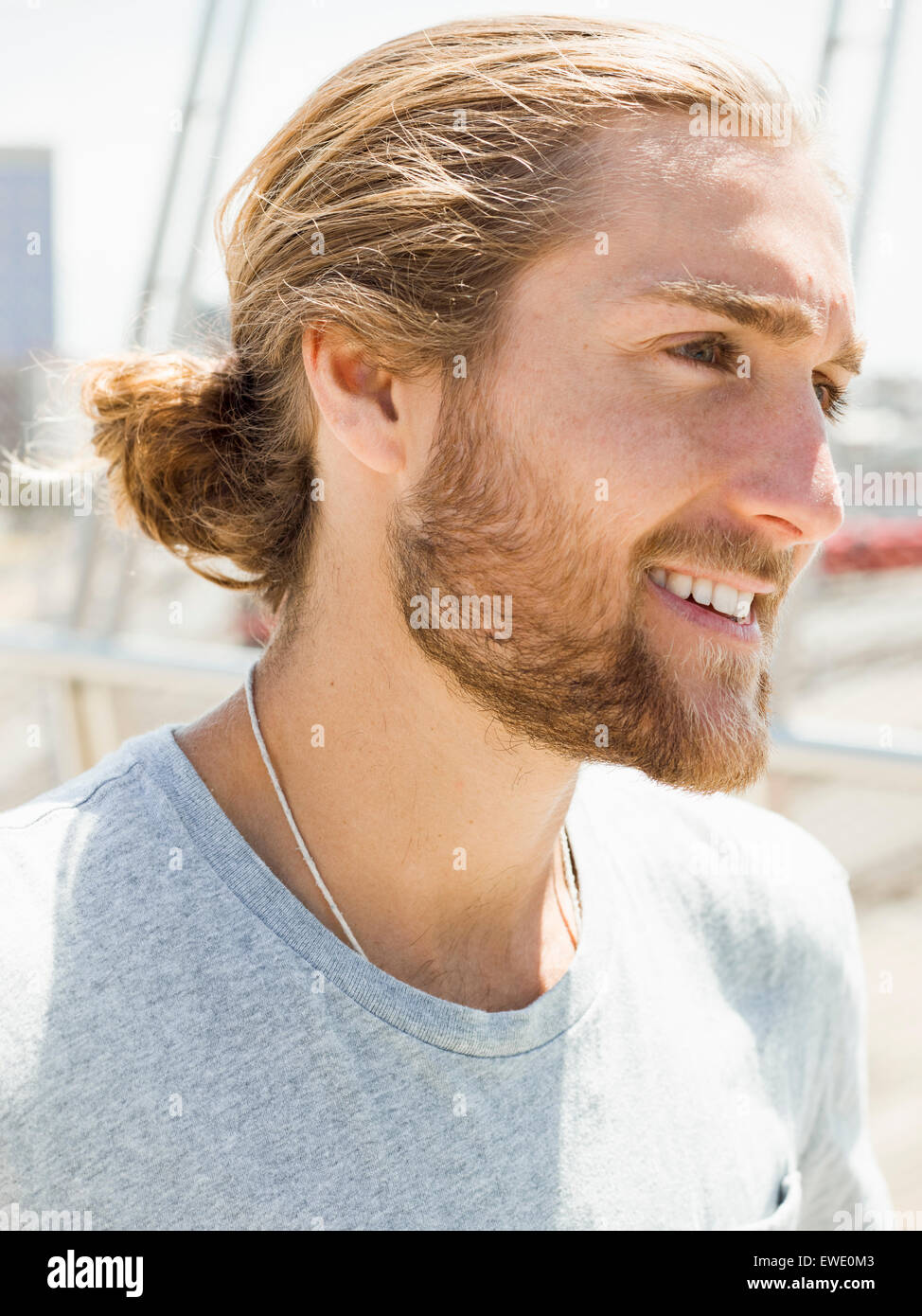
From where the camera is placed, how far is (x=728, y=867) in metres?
1.32

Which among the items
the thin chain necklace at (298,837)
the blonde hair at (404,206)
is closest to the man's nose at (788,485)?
the blonde hair at (404,206)

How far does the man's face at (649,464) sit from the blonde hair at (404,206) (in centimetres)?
5

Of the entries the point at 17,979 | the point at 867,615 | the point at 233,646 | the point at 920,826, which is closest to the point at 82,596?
the point at 233,646

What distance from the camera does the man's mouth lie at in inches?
40.5

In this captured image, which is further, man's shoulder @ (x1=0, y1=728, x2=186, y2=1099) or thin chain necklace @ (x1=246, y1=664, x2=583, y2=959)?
thin chain necklace @ (x1=246, y1=664, x2=583, y2=959)

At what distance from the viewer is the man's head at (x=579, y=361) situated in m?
1.00

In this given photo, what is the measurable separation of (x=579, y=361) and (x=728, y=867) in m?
0.62

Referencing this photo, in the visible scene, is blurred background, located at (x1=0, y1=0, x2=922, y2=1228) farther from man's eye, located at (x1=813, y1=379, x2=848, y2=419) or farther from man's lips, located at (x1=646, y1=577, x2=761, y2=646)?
man's lips, located at (x1=646, y1=577, x2=761, y2=646)

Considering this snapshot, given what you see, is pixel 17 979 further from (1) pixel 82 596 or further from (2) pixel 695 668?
(1) pixel 82 596

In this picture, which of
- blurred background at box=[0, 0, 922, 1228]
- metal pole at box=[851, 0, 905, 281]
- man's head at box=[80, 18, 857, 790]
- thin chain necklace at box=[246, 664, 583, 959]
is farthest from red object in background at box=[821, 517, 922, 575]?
thin chain necklace at box=[246, 664, 583, 959]

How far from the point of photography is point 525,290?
1.05 metres

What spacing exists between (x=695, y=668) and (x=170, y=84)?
8.86ft

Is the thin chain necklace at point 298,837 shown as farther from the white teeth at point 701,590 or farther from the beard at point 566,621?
the white teeth at point 701,590

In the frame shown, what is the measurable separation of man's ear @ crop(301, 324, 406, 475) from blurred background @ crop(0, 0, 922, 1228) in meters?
1.43
